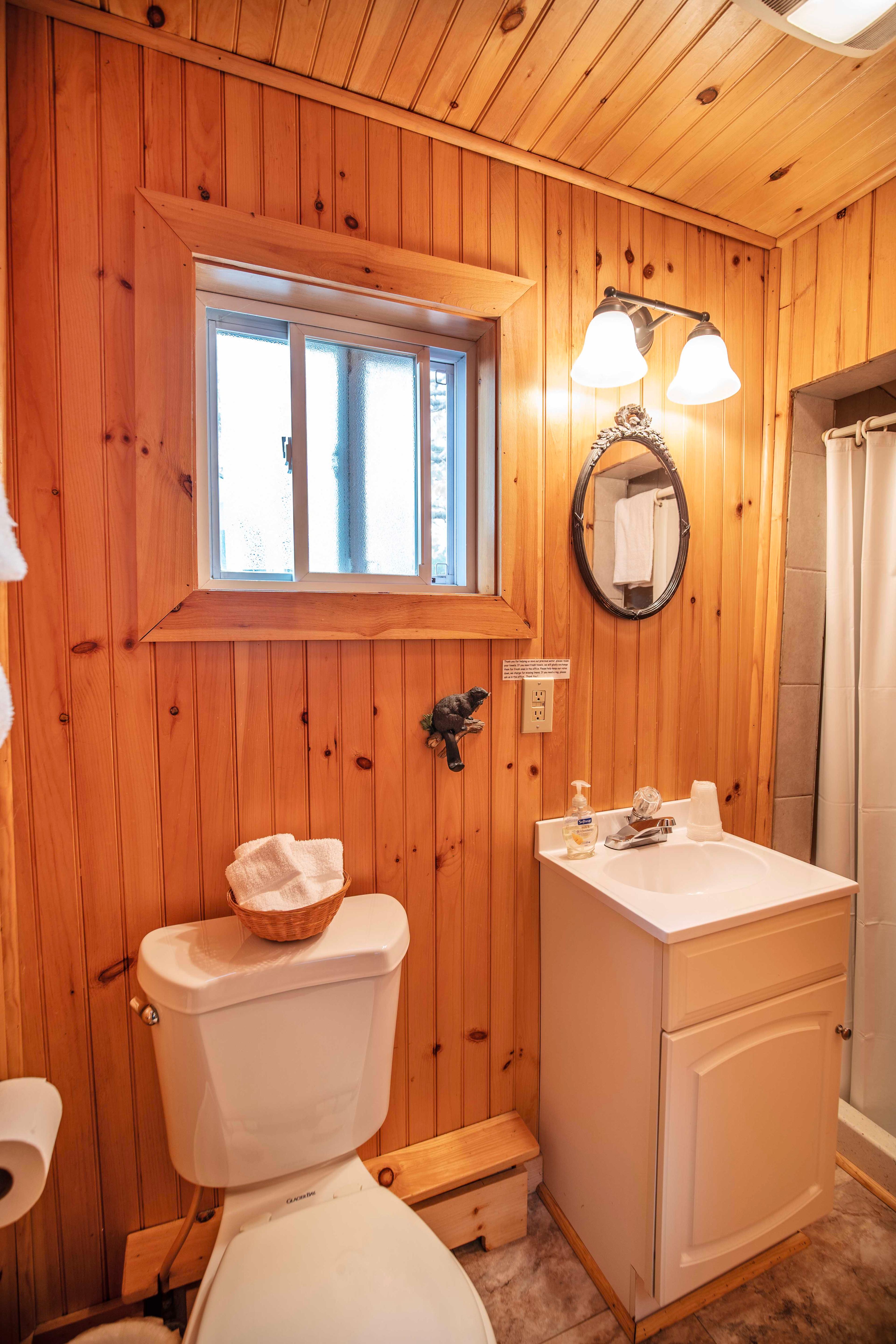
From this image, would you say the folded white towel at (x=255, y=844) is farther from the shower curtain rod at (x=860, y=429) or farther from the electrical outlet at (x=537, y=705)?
the shower curtain rod at (x=860, y=429)

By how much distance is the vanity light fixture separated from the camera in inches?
47.9

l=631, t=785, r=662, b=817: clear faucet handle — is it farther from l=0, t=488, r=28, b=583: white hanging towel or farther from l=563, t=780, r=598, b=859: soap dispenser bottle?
l=0, t=488, r=28, b=583: white hanging towel

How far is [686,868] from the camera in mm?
1432

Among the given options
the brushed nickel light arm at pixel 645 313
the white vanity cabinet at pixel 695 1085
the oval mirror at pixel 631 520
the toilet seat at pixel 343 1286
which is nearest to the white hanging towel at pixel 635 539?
the oval mirror at pixel 631 520

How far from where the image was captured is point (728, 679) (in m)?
1.63

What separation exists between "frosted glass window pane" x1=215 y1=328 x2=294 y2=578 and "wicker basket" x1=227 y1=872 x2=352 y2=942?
0.66m

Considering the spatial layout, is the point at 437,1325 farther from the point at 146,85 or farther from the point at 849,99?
the point at 849,99

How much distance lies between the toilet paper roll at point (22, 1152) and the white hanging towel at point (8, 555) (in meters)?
0.72

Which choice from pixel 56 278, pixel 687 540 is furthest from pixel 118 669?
pixel 687 540

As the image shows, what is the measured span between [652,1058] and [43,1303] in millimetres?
1193

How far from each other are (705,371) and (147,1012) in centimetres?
165

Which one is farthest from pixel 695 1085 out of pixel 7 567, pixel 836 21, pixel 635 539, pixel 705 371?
pixel 836 21

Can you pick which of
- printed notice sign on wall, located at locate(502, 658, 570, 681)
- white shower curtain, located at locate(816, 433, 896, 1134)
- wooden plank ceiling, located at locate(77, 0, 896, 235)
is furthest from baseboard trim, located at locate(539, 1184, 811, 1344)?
wooden plank ceiling, located at locate(77, 0, 896, 235)

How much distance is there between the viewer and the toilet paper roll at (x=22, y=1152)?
29.3 inches
